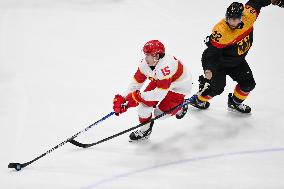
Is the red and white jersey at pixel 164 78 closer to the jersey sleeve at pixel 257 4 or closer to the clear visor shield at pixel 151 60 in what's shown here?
the clear visor shield at pixel 151 60

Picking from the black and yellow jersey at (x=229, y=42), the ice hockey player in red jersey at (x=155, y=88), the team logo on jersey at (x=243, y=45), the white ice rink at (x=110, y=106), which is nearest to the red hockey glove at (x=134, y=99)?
the ice hockey player in red jersey at (x=155, y=88)

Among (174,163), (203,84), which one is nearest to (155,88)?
(203,84)

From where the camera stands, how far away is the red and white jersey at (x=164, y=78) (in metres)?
2.84

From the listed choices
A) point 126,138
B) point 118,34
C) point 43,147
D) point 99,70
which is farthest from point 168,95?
point 118,34

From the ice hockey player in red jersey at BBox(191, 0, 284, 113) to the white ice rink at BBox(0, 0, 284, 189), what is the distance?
0.29 m

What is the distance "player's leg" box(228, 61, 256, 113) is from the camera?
332 cm

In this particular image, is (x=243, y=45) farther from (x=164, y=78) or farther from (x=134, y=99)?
(x=134, y=99)

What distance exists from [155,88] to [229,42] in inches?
27.9

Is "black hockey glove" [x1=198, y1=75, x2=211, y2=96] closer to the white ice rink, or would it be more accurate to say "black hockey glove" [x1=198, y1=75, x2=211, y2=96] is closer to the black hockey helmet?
the white ice rink

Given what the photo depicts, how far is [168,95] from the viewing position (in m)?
3.17

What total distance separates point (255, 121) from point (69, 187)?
1.73 m

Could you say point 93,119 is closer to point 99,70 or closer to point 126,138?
point 126,138

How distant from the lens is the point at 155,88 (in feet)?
9.66

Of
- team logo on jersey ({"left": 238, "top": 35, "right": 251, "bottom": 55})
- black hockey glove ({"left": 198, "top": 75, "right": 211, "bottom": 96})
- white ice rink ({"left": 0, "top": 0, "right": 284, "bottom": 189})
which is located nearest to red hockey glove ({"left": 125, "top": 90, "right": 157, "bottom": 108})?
white ice rink ({"left": 0, "top": 0, "right": 284, "bottom": 189})
